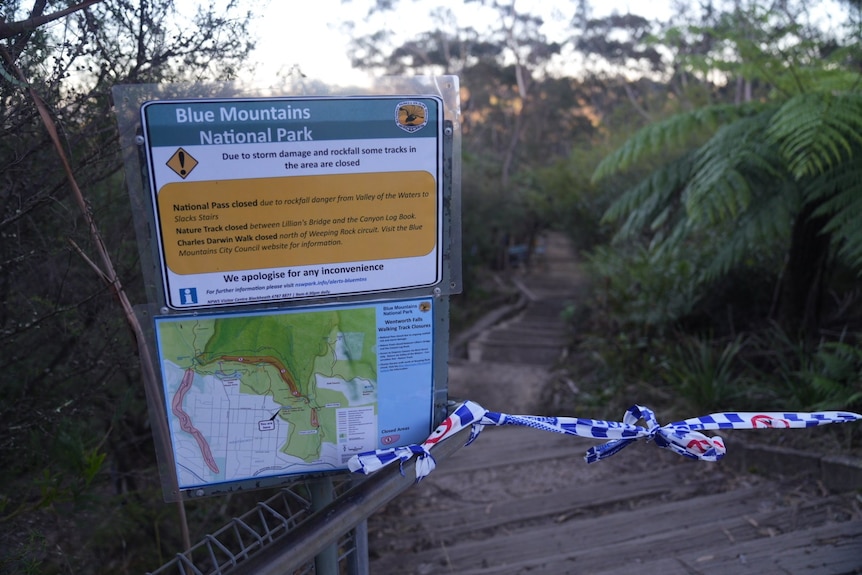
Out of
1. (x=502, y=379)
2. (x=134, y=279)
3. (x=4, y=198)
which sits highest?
(x=4, y=198)

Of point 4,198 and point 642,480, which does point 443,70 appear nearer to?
point 642,480

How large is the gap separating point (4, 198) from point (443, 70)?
23664 mm

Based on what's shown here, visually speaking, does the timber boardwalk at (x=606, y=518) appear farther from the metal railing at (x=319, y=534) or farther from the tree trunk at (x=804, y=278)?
the tree trunk at (x=804, y=278)

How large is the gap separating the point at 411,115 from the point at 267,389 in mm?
759

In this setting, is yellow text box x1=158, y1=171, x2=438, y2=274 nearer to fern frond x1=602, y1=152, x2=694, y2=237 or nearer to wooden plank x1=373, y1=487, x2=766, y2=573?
wooden plank x1=373, y1=487, x2=766, y2=573

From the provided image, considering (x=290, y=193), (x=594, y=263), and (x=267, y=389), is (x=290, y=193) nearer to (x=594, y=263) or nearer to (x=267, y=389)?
(x=267, y=389)

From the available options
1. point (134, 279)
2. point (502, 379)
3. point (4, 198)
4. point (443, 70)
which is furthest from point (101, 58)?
point (443, 70)

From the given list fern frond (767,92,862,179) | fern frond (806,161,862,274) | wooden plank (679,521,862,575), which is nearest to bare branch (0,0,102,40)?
wooden plank (679,521,862,575)

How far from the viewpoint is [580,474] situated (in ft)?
16.4

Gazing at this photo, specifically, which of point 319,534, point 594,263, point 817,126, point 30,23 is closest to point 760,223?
point 817,126

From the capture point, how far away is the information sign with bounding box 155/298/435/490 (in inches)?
67.2

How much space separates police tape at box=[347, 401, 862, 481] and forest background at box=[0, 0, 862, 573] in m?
0.77

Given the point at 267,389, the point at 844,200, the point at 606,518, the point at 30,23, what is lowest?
the point at 606,518

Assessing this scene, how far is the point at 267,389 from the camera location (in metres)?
1.77
